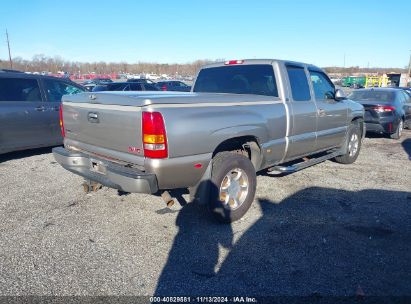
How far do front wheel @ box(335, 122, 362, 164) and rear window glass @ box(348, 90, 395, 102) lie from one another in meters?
3.87

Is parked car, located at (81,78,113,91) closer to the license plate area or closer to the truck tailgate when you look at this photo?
the truck tailgate

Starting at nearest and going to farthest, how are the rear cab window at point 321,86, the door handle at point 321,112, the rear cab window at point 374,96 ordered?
1. the door handle at point 321,112
2. the rear cab window at point 321,86
3. the rear cab window at point 374,96

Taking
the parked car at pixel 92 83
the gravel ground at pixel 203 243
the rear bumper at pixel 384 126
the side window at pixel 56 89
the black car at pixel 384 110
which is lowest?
the gravel ground at pixel 203 243

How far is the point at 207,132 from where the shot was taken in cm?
355

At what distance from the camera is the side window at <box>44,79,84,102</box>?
23.3 ft

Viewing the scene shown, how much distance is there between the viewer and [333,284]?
9.54ft

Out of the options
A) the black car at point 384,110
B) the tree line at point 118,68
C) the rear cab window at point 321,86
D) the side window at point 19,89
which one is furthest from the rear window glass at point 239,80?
the tree line at point 118,68

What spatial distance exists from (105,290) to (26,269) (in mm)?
866

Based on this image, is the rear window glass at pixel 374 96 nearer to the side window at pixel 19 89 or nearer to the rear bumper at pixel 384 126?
the rear bumper at pixel 384 126

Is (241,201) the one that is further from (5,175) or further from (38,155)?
(38,155)

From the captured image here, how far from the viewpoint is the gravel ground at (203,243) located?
2891 mm

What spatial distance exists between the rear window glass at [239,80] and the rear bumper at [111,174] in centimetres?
234

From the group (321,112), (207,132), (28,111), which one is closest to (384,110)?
(321,112)

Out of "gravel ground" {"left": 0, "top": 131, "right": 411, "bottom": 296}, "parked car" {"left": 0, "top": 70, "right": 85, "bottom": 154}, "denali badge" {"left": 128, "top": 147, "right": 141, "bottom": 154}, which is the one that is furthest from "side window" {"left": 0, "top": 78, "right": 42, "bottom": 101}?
"denali badge" {"left": 128, "top": 147, "right": 141, "bottom": 154}
